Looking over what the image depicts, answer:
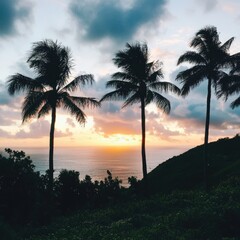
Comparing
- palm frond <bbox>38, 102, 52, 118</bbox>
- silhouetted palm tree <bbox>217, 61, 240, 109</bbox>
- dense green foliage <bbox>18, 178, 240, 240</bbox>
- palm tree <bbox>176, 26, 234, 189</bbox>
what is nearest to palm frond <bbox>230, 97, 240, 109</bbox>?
silhouetted palm tree <bbox>217, 61, 240, 109</bbox>

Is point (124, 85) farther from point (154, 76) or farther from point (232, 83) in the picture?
point (232, 83)

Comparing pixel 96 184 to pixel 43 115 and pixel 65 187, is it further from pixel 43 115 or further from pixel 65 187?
pixel 43 115

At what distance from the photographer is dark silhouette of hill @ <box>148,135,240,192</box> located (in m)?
46.6

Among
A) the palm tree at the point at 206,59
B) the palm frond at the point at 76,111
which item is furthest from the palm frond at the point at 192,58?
the palm frond at the point at 76,111

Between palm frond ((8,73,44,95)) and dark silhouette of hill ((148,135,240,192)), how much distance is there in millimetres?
22969

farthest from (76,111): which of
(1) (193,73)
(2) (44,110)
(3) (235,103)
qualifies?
(3) (235,103)

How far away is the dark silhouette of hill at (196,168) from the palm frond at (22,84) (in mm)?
22969

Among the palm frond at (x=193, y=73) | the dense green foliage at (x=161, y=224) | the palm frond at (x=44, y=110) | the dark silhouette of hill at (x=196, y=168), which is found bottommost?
the dense green foliage at (x=161, y=224)

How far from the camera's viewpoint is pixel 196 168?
180 ft

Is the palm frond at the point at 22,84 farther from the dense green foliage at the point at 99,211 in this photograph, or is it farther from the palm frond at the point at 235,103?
the palm frond at the point at 235,103

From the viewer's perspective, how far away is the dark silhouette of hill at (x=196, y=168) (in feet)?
153

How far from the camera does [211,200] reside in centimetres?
2662

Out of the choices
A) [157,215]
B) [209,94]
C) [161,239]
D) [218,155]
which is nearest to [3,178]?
[157,215]

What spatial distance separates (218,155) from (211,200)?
34841 mm
